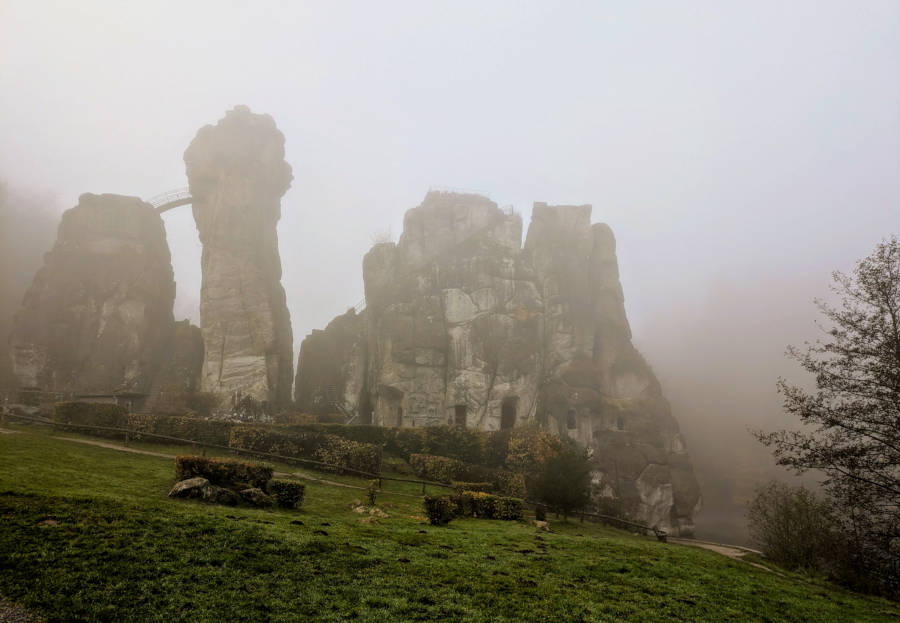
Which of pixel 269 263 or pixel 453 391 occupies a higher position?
pixel 269 263

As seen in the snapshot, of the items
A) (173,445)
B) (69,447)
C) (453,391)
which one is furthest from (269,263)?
(69,447)

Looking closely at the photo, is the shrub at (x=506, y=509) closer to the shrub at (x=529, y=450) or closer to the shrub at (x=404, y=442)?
the shrub at (x=529, y=450)

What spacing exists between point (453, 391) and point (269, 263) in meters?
31.7

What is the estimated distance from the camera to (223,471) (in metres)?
18.2

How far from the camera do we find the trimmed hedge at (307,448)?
96.8ft

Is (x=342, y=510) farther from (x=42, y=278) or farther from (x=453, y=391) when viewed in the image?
(x=42, y=278)

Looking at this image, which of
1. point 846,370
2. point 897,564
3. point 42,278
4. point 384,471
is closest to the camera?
point 897,564

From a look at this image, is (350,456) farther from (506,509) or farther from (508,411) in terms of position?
(508,411)

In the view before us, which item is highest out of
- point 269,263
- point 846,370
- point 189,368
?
point 269,263

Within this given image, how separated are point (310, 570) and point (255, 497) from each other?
6687 mm

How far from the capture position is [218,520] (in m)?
13.2

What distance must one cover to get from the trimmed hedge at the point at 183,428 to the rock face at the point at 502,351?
120 feet

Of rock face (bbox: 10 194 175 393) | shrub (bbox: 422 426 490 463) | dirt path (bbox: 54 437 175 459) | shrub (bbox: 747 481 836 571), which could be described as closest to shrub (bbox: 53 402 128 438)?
dirt path (bbox: 54 437 175 459)

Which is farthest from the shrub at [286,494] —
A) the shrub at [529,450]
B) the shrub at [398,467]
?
the shrub at [529,450]
